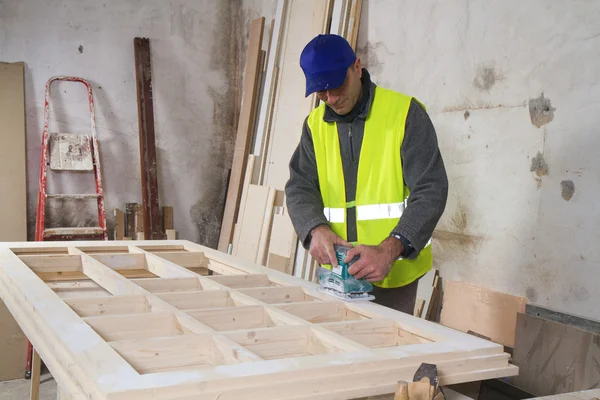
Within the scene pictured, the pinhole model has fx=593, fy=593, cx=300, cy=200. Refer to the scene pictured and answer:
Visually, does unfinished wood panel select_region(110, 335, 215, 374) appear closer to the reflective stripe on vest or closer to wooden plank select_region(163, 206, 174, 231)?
the reflective stripe on vest

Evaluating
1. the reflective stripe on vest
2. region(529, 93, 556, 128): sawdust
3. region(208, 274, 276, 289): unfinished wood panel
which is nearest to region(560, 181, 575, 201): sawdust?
region(529, 93, 556, 128): sawdust

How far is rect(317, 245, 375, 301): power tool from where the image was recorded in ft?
6.59

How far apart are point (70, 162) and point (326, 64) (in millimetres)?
3433

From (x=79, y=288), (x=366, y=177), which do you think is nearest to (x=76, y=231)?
(x=79, y=288)

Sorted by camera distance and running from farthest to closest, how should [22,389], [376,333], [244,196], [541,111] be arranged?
[244,196], [22,389], [541,111], [376,333]

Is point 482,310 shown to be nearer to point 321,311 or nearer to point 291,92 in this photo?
point 321,311

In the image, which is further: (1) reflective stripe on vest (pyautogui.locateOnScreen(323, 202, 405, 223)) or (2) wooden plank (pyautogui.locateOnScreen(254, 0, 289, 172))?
(2) wooden plank (pyautogui.locateOnScreen(254, 0, 289, 172))

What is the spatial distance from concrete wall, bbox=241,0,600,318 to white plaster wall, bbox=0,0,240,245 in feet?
8.24

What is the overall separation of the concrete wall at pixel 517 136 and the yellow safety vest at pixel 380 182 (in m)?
0.87

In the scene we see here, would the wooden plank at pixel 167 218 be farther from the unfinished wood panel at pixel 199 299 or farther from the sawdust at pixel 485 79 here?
the unfinished wood panel at pixel 199 299

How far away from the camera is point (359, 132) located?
2.32m

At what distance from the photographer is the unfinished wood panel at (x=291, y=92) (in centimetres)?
449

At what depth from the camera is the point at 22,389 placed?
13.9ft

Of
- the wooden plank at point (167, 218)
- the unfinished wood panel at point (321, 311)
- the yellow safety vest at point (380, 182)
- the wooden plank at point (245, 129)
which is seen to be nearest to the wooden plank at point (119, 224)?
the wooden plank at point (167, 218)
